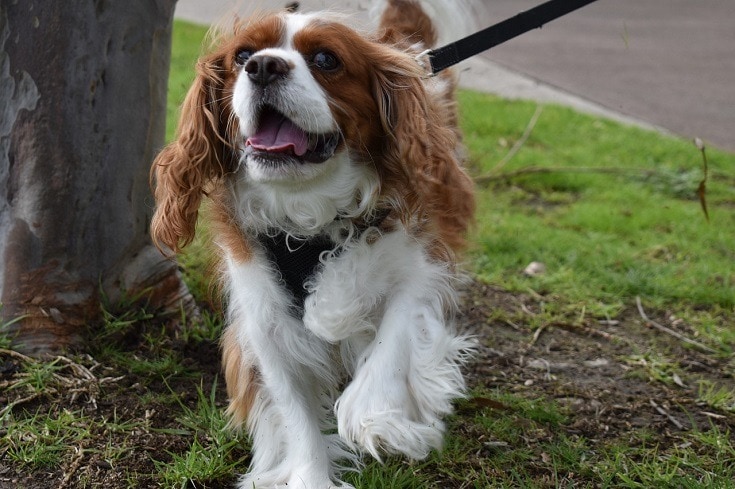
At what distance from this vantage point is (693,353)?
3854mm

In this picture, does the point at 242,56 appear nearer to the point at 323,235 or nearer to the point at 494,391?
the point at 323,235

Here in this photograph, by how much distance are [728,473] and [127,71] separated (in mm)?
2455

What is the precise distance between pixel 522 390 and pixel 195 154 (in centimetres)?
155

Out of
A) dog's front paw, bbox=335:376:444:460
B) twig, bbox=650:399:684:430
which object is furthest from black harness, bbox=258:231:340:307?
twig, bbox=650:399:684:430

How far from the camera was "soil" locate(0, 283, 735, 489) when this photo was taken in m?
2.81

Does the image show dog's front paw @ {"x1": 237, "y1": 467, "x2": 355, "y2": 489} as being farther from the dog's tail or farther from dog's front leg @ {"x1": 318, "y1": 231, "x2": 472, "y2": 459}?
the dog's tail

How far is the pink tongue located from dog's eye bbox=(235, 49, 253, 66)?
0.22 m

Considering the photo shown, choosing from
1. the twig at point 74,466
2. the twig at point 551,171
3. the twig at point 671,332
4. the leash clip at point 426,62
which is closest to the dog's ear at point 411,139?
the leash clip at point 426,62

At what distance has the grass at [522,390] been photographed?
282 centimetres

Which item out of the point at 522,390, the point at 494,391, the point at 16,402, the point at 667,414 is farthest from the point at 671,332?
the point at 16,402

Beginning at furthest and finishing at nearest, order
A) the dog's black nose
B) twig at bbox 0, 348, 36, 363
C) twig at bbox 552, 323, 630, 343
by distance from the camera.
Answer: twig at bbox 552, 323, 630, 343 < twig at bbox 0, 348, 36, 363 < the dog's black nose

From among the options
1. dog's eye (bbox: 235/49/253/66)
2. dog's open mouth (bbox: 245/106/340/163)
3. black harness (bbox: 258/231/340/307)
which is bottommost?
black harness (bbox: 258/231/340/307)

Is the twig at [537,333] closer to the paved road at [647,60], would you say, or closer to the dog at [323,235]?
the dog at [323,235]

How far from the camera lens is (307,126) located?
248 centimetres
